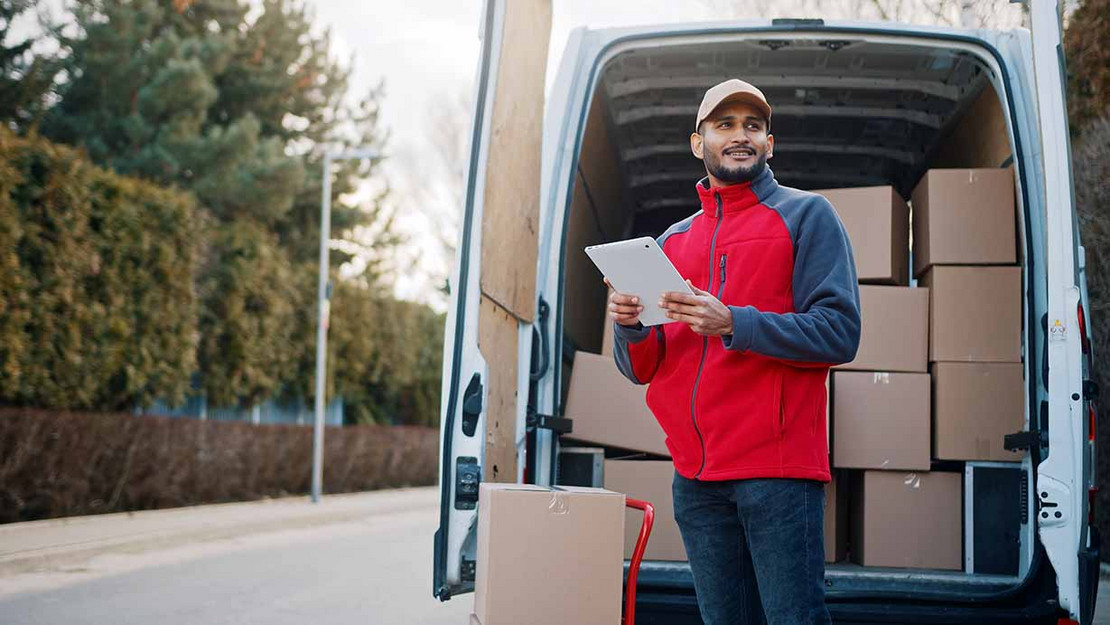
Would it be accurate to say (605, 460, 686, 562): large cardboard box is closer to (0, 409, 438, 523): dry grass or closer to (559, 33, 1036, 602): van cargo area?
(559, 33, 1036, 602): van cargo area

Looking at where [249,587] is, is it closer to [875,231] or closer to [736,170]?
[875,231]

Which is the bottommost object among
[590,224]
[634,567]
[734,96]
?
[634,567]

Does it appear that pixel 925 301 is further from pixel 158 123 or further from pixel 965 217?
pixel 158 123

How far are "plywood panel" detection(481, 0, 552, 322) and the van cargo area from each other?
232 mm

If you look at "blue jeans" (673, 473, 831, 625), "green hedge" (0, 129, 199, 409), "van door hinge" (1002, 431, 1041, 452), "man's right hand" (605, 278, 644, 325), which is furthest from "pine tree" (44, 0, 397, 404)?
"blue jeans" (673, 473, 831, 625)

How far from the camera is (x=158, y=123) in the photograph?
67.7ft

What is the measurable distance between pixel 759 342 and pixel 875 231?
2.52 metres

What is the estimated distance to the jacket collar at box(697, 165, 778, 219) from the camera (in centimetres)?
293

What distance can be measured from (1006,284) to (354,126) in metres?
23.1

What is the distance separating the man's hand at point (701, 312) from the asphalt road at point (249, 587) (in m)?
4.43

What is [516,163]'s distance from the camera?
13.0ft

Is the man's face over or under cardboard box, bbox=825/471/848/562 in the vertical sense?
over

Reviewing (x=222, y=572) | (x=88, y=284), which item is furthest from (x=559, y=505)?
(x=88, y=284)

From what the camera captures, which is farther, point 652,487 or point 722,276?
point 652,487
